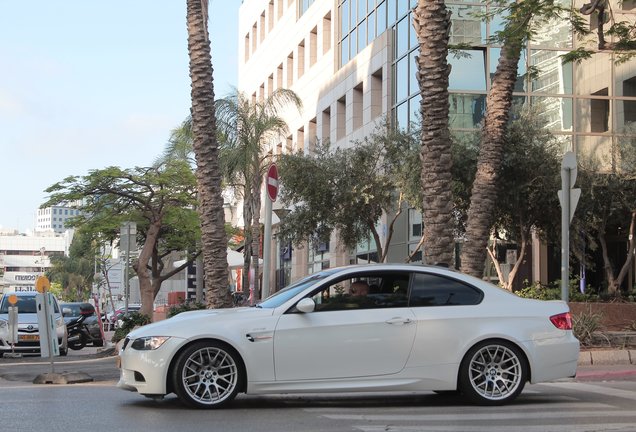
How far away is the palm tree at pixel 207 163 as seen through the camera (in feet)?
61.0

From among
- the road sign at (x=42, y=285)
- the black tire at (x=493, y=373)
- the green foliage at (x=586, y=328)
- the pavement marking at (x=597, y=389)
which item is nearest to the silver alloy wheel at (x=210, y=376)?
the black tire at (x=493, y=373)

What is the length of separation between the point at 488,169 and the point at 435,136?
67.7 inches

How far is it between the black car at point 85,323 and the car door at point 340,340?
2064cm

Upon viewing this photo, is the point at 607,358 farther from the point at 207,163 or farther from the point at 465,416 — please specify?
the point at 207,163

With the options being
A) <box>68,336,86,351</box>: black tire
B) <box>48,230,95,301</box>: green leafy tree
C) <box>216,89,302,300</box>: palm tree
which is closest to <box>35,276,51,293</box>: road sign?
<box>68,336,86,351</box>: black tire

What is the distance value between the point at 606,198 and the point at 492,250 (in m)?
4.72

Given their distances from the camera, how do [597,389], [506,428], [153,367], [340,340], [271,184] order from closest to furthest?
[506,428], [153,367], [340,340], [597,389], [271,184]

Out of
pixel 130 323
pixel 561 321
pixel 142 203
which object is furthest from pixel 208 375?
pixel 142 203

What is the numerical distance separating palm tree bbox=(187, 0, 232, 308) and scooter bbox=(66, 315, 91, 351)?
11.9 metres

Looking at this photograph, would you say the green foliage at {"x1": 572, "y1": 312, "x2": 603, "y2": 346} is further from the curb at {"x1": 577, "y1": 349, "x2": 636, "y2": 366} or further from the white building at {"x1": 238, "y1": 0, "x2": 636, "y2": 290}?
the white building at {"x1": 238, "y1": 0, "x2": 636, "y2": 290}

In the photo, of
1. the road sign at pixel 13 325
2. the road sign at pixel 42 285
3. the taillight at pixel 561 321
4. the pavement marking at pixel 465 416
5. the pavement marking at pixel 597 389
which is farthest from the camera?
the road sign at pixel 13 325

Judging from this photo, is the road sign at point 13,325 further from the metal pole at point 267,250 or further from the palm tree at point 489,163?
the palm tree at point 489,163

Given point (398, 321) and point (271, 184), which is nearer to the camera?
point (398, 321)

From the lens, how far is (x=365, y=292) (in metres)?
9.81
